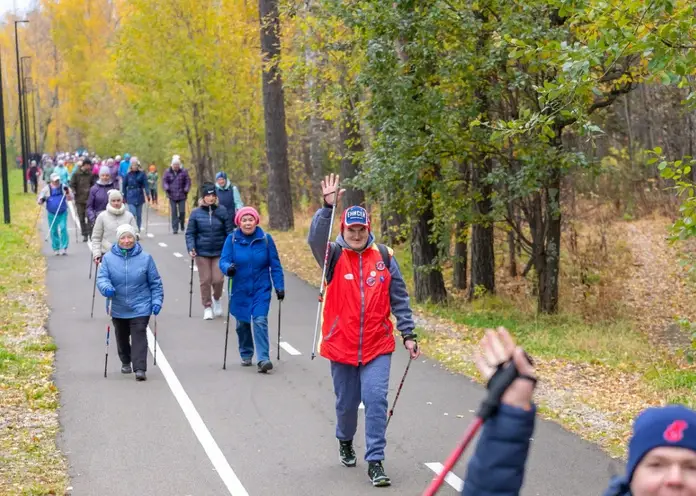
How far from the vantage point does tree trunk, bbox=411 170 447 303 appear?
60.2ft

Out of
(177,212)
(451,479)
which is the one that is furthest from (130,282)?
A: (177,212)

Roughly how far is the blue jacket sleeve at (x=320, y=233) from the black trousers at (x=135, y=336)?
4.37 m

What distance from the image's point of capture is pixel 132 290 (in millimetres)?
12508

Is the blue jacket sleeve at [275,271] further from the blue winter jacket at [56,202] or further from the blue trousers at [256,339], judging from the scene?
the blue winter jacket at [56,202]

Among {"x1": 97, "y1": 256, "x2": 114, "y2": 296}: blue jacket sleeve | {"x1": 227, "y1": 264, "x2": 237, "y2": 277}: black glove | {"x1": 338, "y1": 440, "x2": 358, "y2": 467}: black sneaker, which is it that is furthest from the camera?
{"x1": 227, "y1": 264, "x2": 237, "y2": 277}: black glove

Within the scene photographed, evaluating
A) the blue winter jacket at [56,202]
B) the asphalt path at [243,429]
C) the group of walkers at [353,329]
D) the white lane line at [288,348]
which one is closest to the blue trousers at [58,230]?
the blue winter jacket at [56,202]

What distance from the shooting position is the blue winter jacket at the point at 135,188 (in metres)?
29.4

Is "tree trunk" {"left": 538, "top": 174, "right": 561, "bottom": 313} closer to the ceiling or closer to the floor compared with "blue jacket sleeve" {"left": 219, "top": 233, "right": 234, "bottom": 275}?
closer to the floor

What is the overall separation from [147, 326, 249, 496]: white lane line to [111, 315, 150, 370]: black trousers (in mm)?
372

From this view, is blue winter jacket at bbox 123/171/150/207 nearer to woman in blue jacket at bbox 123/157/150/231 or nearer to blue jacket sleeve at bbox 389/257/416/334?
woman in blue jacket at bbox 123/157/150/231

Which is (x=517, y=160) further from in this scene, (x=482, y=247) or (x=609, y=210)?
(x=609, y=210)

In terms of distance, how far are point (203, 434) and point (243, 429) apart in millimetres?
392

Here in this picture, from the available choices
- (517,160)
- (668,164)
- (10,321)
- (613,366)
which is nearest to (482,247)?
(517,160)

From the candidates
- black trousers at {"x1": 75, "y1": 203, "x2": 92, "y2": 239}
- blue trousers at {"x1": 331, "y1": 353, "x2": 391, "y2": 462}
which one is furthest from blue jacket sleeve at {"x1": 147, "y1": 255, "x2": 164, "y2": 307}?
black trousers at {"x1": 75, "y1": 203, "x2": 92, "y2": 239}
